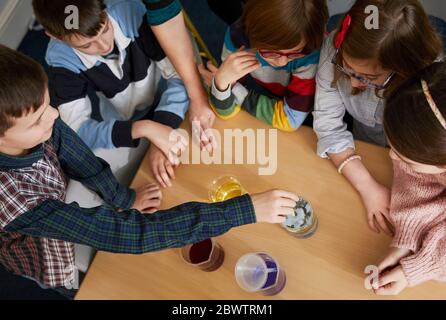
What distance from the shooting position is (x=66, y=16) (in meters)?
1.02

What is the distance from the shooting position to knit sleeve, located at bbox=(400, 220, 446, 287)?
88cm

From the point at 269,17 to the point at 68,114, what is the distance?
58cm

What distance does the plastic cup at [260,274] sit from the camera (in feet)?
3.03

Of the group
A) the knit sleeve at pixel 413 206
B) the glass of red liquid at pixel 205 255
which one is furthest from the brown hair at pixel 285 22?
the glass of red liquid at pixel 205 255

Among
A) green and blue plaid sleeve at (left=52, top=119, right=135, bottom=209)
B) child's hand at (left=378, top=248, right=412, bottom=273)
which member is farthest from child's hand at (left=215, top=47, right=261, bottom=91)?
child's hand at (left=378, top=248, right=412, bottom=273)

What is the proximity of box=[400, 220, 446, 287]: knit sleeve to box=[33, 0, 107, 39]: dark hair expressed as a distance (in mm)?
795

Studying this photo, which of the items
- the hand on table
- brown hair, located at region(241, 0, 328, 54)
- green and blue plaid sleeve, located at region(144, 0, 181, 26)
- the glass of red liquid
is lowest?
the glass of red liquid

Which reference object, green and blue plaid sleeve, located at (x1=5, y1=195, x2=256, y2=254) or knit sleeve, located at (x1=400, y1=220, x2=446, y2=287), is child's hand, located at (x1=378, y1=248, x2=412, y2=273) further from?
green and blue plaid sleeve, located at (x1=5, y1=195, x2=256, y2=254)

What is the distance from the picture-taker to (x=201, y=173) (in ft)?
3.57

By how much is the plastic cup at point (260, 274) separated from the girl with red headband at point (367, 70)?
22cm

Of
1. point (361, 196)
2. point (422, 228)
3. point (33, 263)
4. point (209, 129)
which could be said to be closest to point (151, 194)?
point (209, 129)

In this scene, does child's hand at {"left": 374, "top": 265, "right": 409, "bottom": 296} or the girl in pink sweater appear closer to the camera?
the girl in pink sweater

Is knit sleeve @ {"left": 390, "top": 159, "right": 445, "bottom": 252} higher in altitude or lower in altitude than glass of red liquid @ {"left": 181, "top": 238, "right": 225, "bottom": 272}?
higher

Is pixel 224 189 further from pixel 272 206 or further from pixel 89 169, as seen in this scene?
pixel 89 169
